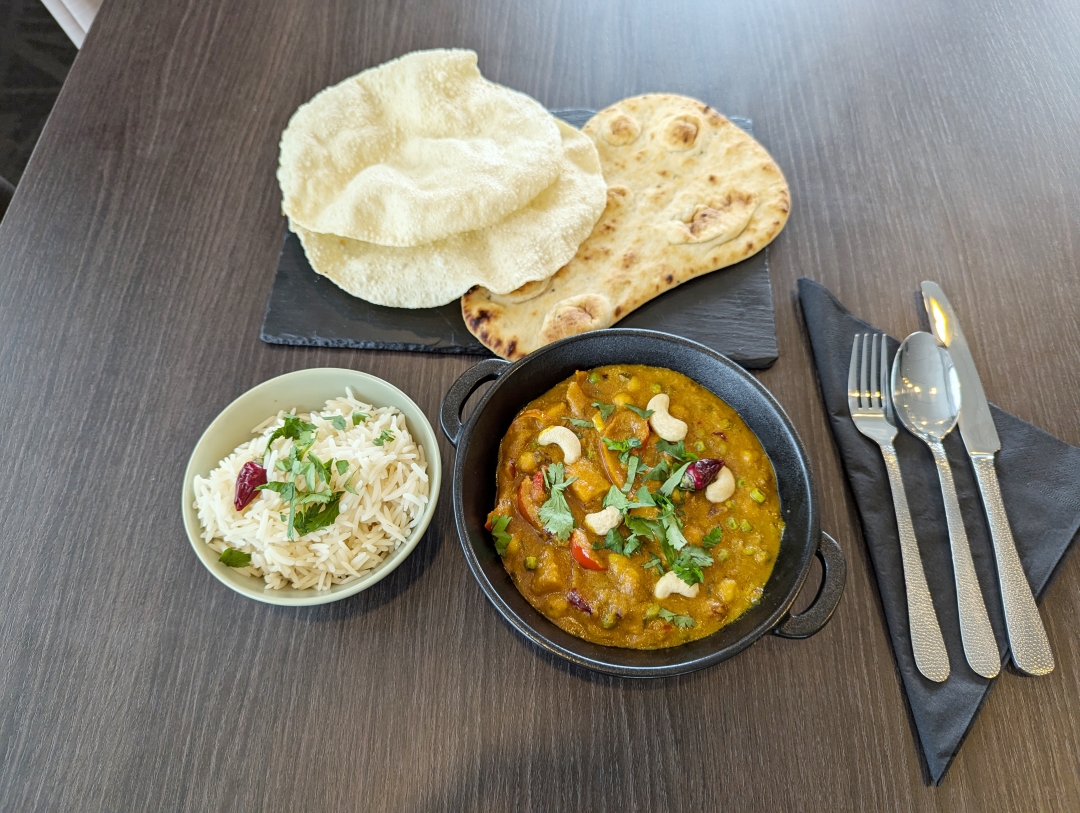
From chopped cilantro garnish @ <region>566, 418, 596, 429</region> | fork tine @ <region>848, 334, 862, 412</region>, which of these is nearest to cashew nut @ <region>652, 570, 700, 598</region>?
chopped cilantro garnish @ <region>566, 418, 596, 429</region>

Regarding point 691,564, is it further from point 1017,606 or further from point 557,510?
point 1017,606

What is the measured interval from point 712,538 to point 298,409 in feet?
4.13

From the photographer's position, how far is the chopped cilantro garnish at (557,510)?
171 centimetres

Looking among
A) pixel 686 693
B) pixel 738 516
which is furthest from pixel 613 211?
pixel 686 693

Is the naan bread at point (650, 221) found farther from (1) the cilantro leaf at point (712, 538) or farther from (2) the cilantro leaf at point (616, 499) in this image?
(1) the cilantro leaf at point (712, 538)

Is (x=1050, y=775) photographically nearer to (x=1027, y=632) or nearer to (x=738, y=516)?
(x=1027, y=632)

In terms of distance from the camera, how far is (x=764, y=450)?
182 cm

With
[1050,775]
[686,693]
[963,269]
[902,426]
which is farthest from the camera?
[963,269]

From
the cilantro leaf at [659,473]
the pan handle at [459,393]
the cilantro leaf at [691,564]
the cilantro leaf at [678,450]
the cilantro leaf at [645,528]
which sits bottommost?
the cilantro leaf at [691,564]

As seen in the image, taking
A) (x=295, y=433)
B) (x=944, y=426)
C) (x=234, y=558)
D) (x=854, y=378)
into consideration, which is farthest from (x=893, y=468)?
(x=234, y=558)

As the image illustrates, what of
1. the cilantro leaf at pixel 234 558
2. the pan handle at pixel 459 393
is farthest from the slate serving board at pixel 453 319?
the cilantro leaf at pixel 234 558

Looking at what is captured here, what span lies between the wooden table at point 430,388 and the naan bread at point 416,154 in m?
0.35

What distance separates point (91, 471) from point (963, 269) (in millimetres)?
3019

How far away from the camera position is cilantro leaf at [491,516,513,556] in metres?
1.73
